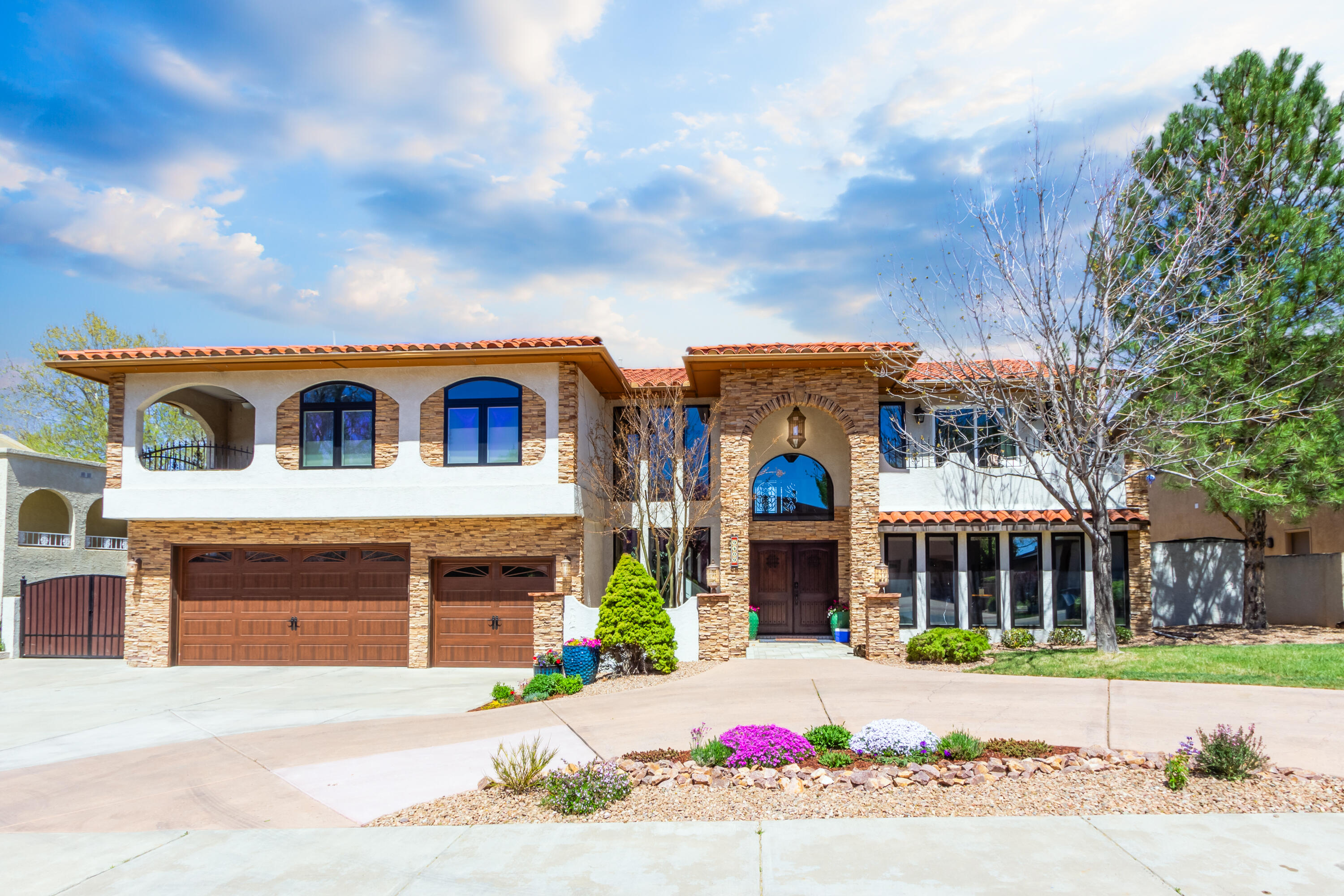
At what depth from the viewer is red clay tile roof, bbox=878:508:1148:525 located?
17.6m

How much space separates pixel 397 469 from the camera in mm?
17062

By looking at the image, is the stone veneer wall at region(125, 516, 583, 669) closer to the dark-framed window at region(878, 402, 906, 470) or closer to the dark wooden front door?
the dark wooden front door

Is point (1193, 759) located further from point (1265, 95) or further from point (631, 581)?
point (1265, 95)

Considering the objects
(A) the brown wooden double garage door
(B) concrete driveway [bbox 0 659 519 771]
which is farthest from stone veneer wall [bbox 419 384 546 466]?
(B) concrete driveway [bbox 0 659 519 771]

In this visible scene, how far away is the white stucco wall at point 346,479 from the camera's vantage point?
16609mm

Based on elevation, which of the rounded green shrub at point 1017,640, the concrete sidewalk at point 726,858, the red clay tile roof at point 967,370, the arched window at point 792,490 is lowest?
the rounded green shrub at point 1017,640

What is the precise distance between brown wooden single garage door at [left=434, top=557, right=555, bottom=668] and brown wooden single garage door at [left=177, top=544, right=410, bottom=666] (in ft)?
2.63

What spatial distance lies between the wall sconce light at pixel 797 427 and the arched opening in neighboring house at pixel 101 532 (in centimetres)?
1776

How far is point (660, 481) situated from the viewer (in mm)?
Result: 18297

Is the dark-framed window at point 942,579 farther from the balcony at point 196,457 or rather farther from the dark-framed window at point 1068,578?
the balcony at point 196,457

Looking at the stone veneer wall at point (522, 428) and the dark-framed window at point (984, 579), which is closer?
the stone veneer wall at point (522, 428)

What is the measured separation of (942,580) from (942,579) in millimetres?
19

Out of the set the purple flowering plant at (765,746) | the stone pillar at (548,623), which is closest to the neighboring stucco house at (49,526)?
the stone pillar at (548,623)

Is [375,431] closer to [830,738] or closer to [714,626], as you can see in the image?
[714,626]
